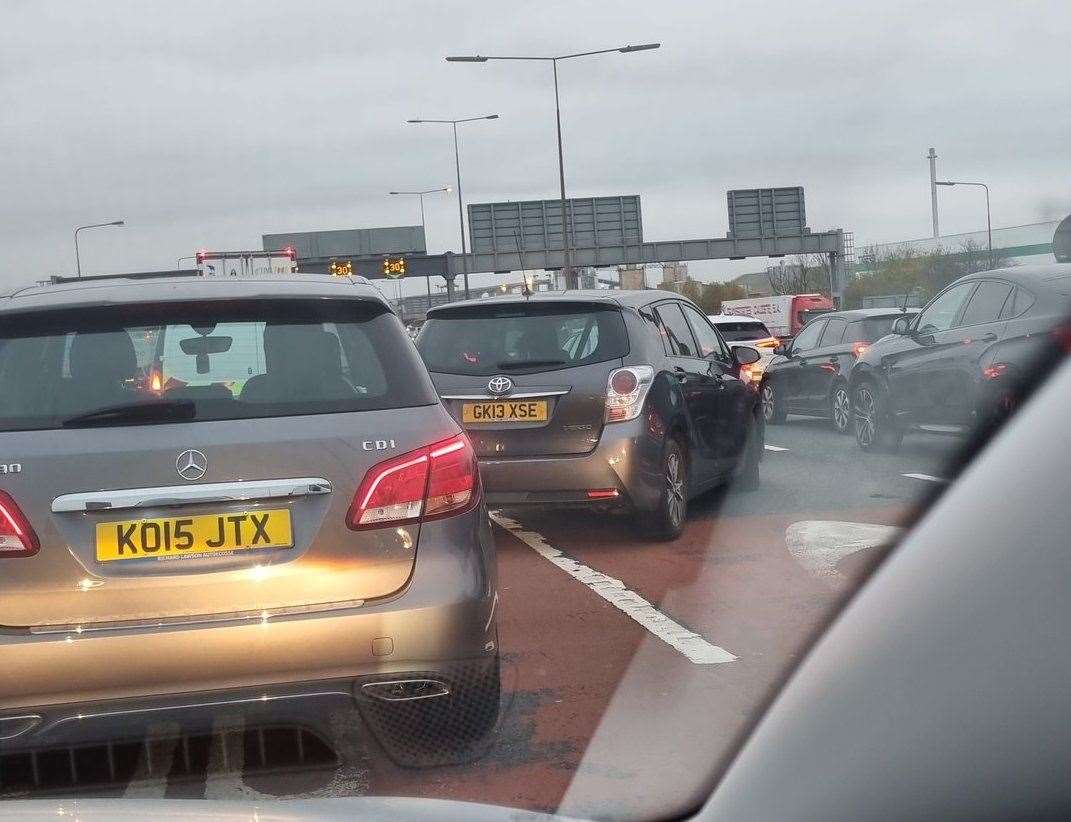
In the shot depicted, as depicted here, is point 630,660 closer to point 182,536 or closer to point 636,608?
point 636,608

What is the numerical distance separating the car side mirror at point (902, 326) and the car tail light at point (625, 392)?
4.83m

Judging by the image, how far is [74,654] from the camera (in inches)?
142

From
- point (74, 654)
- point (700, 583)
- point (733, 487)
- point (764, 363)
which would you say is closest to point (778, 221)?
point (764, 363)

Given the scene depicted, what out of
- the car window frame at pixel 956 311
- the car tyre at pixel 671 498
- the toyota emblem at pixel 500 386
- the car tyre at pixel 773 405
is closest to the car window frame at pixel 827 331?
the car tyre at pixel 773 405

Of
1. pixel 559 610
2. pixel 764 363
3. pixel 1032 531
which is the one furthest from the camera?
pixel 764 363

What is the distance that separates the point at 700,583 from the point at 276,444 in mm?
3728

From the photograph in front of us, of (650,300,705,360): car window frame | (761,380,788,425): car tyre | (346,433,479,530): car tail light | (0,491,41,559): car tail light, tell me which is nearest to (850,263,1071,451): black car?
(650,300,705,360): car window frame

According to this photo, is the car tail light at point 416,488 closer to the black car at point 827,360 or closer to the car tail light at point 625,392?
the car tail light at point 625,392

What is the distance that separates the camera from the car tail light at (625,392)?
316 inches

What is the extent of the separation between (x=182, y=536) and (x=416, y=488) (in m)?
0.67

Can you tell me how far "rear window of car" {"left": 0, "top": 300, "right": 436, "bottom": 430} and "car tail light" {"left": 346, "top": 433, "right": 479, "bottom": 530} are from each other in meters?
0.20

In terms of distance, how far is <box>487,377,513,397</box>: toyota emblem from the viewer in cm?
822

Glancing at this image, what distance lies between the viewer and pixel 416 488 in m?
3.94

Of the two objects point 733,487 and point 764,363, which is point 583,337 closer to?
point 733,487
